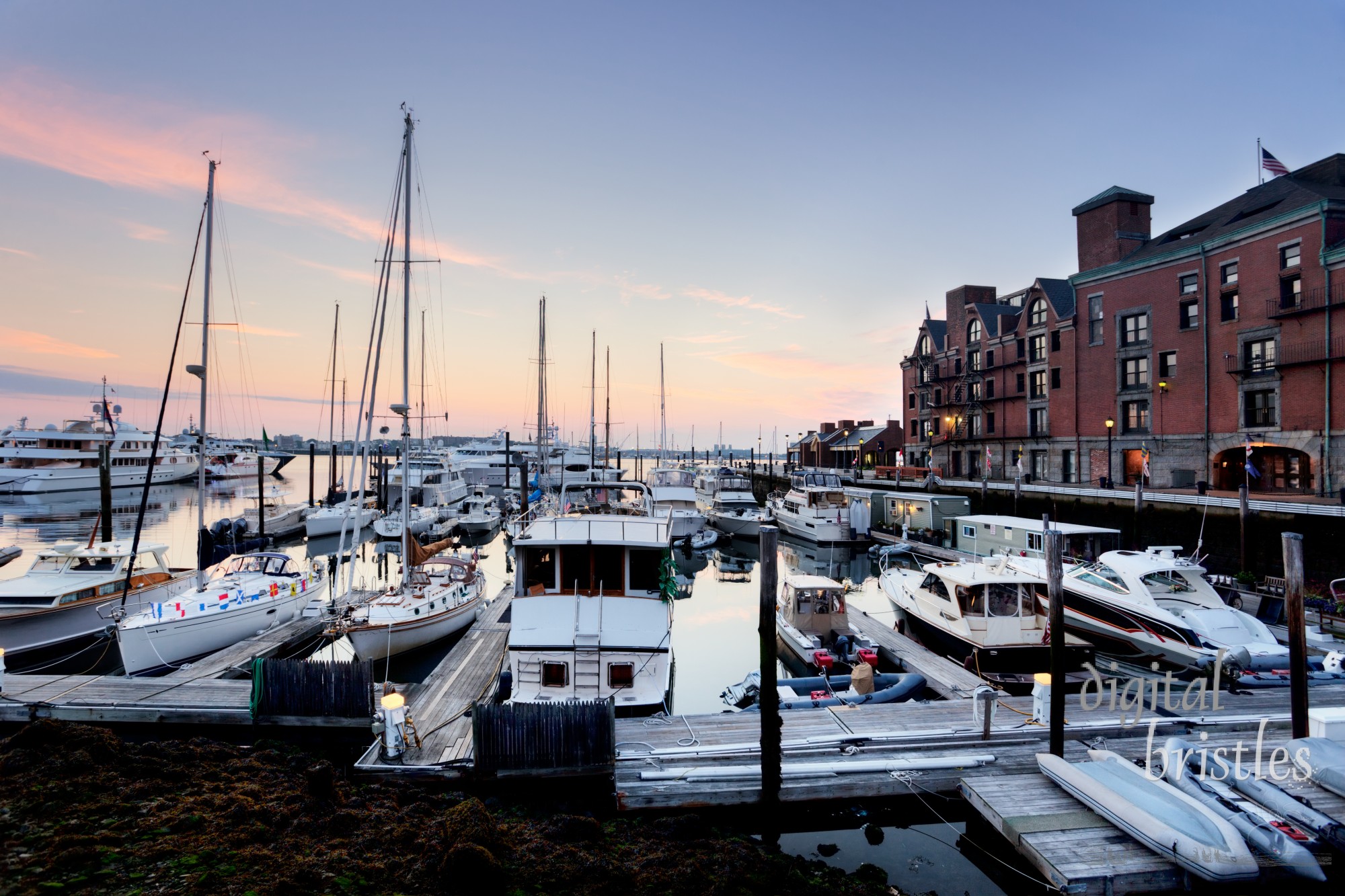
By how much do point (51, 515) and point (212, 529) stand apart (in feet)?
86.4

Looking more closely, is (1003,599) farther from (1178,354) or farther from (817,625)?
(1178,354)

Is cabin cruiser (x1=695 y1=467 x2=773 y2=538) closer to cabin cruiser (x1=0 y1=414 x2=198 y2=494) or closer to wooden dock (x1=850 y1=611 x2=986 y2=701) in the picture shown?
wooden dock (x1=850 y1=611 x2=986 y2=701)

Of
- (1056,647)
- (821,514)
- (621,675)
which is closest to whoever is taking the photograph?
(1056,647)

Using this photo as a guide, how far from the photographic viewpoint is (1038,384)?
163 feet

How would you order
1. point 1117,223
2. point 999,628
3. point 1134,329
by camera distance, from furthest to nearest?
point 1117,223 < point 1134,329 < point 999,628

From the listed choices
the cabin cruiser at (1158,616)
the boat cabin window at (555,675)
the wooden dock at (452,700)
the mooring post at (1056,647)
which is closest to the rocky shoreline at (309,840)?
the wooden dock at (452,700)

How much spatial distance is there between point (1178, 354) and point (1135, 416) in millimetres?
4917

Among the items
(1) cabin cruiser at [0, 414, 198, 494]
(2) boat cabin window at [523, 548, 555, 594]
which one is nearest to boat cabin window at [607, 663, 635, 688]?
(2) boat cabin window at [523, 548, 555, 594]

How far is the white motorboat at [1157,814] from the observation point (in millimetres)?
7145

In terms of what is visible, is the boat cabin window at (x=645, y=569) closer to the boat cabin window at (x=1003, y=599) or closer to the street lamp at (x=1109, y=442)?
the boat cabin window at (x=1003, y=599)

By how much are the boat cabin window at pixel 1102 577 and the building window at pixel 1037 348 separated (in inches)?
1431

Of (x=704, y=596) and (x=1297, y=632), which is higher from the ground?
(x=1297, y=632)

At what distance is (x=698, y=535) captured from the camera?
4178cm

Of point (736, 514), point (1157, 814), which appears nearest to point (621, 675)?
point (1157, 814)
